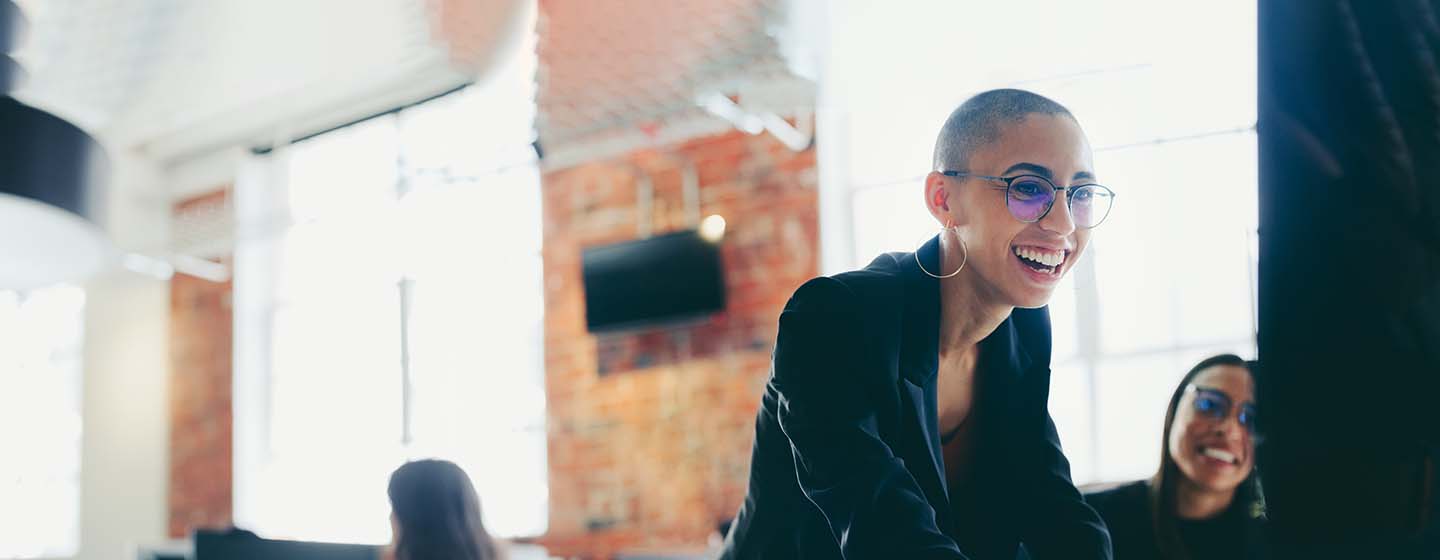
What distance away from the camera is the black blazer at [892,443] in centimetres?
85

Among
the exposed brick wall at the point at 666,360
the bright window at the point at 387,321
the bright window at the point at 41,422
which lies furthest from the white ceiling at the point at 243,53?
the bright window at the point at 41,422

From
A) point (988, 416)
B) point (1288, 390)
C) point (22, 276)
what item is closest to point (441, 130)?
point (22, 276)

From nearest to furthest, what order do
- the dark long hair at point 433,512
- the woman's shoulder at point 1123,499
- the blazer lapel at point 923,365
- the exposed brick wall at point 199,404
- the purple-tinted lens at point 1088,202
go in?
1. the purple-tinted lens at point 1088,202
2. the blazer lapel at point 923,365
3. the woman's shoulder at point 1123,499
4. the dark long hair at point 433,512
5. the exposed brick wall at point 199,404

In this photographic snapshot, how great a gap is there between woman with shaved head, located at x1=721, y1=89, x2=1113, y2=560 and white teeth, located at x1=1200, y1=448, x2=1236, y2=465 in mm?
526

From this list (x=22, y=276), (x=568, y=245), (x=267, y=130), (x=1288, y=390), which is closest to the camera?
(x=1288, y=390)

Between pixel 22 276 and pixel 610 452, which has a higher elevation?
pixel 22 276

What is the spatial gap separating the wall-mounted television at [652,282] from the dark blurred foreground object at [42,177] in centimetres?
323

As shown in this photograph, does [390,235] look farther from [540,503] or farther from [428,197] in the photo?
[540,503]

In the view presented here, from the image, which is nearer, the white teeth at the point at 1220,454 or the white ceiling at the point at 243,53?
the white teeth at the point at 1220,454

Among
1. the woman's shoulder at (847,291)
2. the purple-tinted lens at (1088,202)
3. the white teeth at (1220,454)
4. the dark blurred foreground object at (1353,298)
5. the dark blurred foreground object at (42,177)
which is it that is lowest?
the white teeth at (1220,454)

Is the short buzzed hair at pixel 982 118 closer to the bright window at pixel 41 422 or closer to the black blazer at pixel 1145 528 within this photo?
the black blazer at pixel 1145 528

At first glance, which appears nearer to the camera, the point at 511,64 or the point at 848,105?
the point at 511,64

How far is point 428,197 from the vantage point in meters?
6.55

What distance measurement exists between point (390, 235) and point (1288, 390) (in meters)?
6.64
